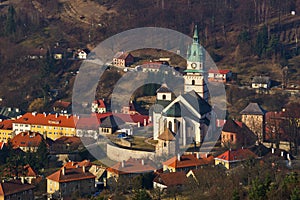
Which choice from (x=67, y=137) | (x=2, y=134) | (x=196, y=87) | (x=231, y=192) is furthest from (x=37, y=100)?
(x=231, y=192)

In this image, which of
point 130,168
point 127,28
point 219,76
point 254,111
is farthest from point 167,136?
point 127,28

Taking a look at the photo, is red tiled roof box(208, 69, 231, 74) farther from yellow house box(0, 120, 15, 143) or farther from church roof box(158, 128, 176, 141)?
church roof box(158, 128, 176, 141)

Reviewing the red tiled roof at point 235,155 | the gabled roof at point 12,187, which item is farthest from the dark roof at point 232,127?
the gabled roof at point 12,187

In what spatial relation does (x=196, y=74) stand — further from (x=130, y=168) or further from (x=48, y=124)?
(x=48, y=124)

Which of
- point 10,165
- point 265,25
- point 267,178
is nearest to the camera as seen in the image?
point 267,178

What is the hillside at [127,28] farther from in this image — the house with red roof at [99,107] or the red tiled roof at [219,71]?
the house with red roof at [99,107]

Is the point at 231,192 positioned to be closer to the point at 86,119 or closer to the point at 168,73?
the point at 86,119

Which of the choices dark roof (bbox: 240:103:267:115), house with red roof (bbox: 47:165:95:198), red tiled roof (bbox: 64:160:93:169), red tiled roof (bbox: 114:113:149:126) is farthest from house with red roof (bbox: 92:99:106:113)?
house with red roof (bbox: 47:165:95:198)
